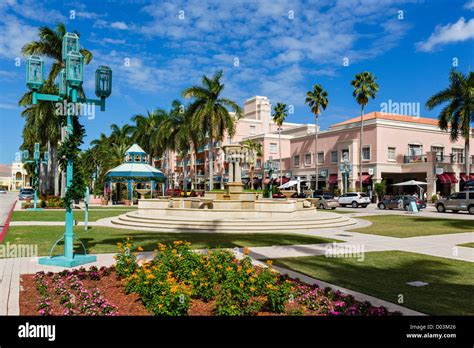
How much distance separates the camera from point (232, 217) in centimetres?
2006

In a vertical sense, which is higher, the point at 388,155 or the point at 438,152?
the point at 438,152

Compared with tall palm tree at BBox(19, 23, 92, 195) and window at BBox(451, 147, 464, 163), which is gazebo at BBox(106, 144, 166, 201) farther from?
window at BBox(451, 147, 464, 163)

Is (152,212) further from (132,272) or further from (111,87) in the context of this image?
(132,272)

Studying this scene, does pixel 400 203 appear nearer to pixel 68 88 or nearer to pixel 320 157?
pixel 320 157

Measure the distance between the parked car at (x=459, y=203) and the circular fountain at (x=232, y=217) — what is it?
1493 centimetres

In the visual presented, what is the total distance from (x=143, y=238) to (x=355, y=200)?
99.4 ft

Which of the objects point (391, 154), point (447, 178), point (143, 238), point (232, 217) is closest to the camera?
point (143, 238)

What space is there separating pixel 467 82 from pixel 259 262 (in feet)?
135

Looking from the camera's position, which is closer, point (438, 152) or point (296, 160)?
point (438, 152)

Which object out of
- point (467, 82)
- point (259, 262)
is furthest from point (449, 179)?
point (259, 262)

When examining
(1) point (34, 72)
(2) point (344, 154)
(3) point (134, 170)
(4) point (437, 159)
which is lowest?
(3) point (134, 170)

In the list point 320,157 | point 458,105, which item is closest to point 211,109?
point 320,157

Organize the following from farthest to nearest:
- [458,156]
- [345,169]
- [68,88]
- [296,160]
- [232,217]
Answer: [296,160] → [458,156] → [345,169] → [232,217] → [68,88]

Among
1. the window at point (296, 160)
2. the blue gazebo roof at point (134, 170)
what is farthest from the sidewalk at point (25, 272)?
the window at point (296, 160)
